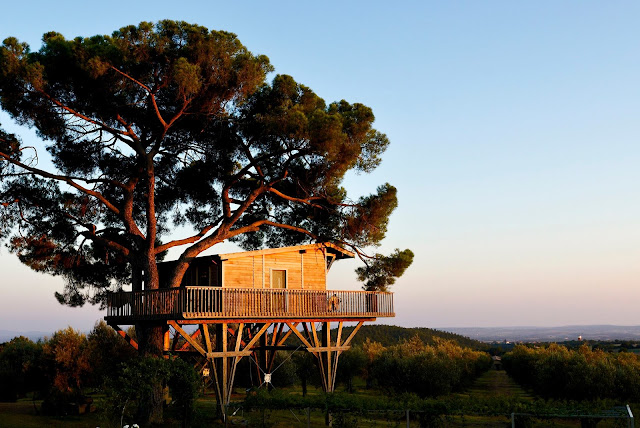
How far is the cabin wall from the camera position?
2641 cm

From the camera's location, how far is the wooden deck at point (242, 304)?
23188 mm

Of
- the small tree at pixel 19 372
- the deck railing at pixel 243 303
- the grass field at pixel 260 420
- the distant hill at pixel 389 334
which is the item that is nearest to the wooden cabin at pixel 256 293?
the deck railing at pixel 243 303

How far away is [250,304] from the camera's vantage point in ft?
81.3

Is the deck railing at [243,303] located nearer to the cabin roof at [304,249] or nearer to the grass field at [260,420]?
the cabin roof at [304,249]

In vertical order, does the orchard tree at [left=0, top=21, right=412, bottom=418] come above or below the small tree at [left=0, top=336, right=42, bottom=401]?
above

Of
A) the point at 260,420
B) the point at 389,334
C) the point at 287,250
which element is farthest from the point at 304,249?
the point at 389,334

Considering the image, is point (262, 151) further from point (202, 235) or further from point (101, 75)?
point (101, 75)

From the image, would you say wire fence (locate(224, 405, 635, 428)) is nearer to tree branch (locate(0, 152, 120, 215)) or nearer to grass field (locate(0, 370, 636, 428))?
grass field (locate(0, 370, 636, 428))

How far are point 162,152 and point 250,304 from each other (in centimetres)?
799

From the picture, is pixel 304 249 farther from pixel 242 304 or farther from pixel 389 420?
pixel 389 420

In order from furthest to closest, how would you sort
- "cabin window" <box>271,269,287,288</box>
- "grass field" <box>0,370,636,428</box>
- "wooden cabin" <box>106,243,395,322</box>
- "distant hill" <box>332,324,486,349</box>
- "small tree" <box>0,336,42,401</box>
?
"distant hill" <box>332,324,486,349</box>
"small tree" <box>0,336,42,401</box>
"cabin window" <box>271,269,287,288</box>
"wooden cabin" <box>106,243,395,322</box>
"grass field" <box>0,370,636,428</box>

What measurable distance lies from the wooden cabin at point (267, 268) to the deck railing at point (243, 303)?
1503 mm

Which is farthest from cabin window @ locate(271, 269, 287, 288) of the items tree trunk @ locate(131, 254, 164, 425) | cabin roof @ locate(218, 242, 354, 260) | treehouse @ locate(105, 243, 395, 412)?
tree trunk @ locate(131, 254, 164, 425)

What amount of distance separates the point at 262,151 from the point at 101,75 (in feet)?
23.8
